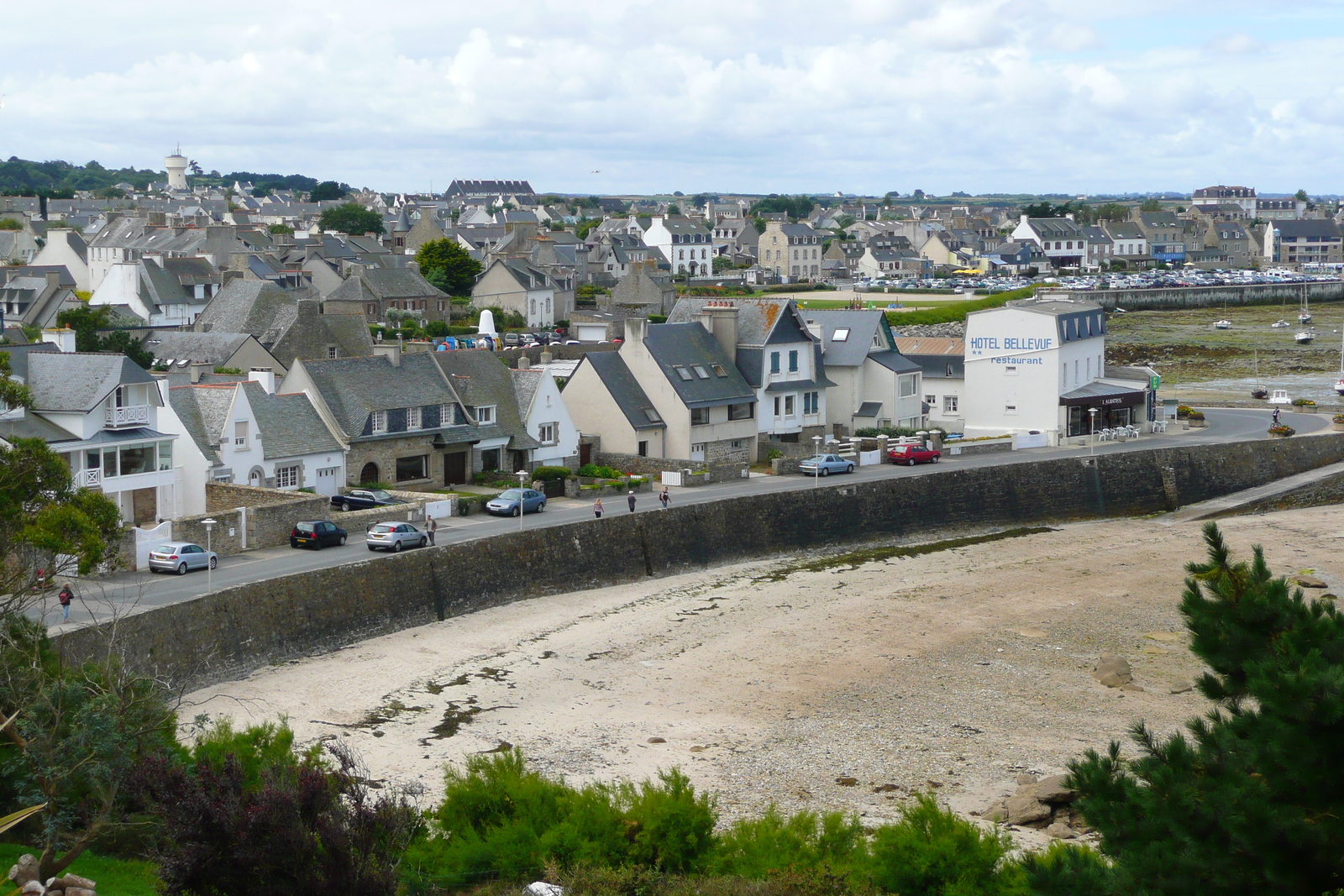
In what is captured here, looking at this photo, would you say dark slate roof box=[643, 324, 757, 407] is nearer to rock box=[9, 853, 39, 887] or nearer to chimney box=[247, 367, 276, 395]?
chimney box=[247, 367, 276, 395]

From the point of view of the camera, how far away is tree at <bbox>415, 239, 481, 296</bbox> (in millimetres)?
96625

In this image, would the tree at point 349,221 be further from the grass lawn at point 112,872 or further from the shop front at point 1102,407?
the grass lawn at point 112,872

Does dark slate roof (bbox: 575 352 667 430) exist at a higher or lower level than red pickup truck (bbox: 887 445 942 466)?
higher

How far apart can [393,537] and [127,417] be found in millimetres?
7654

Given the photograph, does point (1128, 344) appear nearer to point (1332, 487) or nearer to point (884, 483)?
point (1332, 487)

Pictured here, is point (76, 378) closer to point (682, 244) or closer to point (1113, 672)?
point (1113, 672)

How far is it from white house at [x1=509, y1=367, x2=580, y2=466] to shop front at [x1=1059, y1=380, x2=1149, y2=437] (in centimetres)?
2032

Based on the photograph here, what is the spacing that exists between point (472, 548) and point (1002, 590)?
14.2m

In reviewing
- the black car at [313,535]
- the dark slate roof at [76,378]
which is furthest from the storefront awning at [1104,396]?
the dark slate roof at [76,378]

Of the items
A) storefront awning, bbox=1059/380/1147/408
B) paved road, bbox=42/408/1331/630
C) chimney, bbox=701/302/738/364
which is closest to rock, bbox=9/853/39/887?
paved road, bbox=42/408/1331/630

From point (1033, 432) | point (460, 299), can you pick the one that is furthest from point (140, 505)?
point (460, 299)

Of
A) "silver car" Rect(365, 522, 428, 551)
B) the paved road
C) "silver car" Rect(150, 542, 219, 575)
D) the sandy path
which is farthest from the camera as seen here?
"silver car" Rect(365, 522, 428, 551)

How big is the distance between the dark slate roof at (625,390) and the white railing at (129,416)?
54.6 ft

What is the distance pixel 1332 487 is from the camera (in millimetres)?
51781
